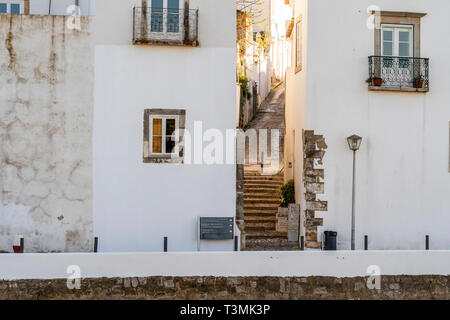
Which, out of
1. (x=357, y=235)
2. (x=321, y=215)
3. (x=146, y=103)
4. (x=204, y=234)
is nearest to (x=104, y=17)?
(x=146, y=103)

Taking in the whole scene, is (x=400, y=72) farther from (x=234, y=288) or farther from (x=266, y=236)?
(x=234, y=288)

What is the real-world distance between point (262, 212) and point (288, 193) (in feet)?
3.78

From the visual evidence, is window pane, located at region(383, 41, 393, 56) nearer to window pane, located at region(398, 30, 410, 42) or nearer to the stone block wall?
window pane, located at region(398, 30, 410, 42)

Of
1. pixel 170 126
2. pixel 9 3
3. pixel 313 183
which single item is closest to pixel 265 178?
pixel 313 183

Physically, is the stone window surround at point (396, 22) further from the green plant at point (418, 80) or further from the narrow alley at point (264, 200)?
the narrow alley at point (264, 200)

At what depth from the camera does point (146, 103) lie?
14.1 meters

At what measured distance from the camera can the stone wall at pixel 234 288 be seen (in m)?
12.5

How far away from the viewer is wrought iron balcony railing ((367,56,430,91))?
48.3ft

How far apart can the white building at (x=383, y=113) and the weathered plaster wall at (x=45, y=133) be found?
5.18 metres

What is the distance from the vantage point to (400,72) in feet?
48.6

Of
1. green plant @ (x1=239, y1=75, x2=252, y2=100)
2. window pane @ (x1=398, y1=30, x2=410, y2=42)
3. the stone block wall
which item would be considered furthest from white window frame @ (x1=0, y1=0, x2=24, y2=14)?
green plant @ (x1=239, y1=75, x2=252, y2=100)

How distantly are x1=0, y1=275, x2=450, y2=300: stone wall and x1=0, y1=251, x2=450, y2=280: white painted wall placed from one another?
11cm
